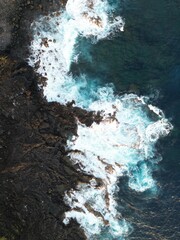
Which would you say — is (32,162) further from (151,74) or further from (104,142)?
(151,74)

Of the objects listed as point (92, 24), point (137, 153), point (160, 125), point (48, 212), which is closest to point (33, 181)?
point (48, 212)

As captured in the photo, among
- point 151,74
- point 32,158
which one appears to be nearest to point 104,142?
point 32,158

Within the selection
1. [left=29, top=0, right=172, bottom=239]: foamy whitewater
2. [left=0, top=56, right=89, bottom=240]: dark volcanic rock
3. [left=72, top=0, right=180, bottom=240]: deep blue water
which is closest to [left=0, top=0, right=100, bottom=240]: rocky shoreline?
[left=0, top=56, right=89, bottom=240]: dark volcanic rock

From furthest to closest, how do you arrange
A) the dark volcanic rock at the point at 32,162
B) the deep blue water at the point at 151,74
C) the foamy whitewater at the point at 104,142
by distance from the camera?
the foamy whitewater at the point at 104,142, the deep blue water at the point at 151,74, the dark volcanic rock at the point at 32,162

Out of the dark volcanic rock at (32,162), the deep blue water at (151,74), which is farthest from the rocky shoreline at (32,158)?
the deep blue water at (151,74)

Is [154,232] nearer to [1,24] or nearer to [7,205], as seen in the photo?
[7,205]

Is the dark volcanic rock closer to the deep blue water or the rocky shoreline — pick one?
the rocky shoreline

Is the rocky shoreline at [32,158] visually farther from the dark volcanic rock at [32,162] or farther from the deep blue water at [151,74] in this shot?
the deep blue water at [151,74]
